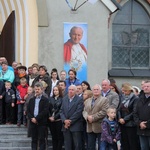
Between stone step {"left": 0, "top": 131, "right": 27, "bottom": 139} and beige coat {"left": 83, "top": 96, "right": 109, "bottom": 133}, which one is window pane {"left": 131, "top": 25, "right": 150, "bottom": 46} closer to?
stone step {"left": 0, "top": 131, "right": 27, "bottom": 139}

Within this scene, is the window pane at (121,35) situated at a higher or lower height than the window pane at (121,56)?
higher

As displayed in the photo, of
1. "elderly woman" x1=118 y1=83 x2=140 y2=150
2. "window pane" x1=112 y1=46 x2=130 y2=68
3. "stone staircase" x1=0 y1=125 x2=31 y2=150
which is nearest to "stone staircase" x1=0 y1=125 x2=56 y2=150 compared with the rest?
"stone staircase" x1=0 y1=125 x2=31 y2=150

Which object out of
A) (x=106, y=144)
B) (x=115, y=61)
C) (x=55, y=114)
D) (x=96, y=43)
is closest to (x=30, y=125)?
(x=55, y=114)

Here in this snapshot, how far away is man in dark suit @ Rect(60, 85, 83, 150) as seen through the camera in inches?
612

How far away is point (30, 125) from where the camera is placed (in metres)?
16.1

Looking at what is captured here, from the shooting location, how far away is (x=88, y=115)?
1534cm

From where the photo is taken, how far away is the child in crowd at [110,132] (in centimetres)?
1491

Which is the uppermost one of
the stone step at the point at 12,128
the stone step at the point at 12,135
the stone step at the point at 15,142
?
the stone step at the point at 12,128

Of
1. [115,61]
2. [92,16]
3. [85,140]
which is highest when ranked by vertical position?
[92,16]

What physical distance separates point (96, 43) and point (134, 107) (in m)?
5.90

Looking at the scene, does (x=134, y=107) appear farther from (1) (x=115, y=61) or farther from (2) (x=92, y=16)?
(1) (x=115, y=61)

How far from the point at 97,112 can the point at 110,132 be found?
64 cm

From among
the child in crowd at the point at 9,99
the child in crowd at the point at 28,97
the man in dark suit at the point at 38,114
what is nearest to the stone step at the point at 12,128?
the child in crowd at the point at 9,99

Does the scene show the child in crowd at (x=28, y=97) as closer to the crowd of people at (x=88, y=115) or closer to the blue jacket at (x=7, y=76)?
the crowd of people at (x=88, y=115)
